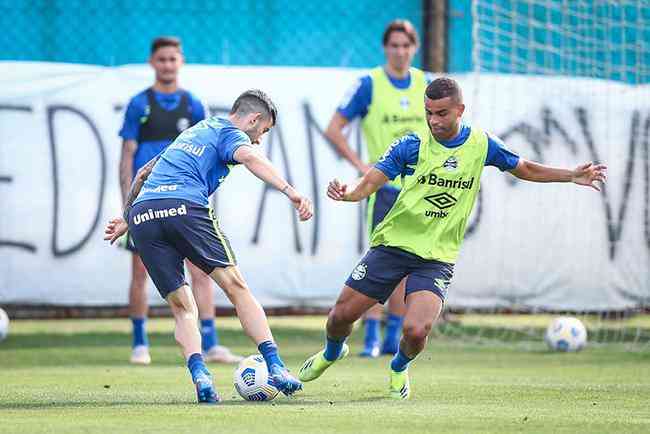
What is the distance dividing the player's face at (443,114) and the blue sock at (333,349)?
4.42 ft

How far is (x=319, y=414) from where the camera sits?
663 centimetres

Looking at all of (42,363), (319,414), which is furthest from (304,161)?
(319,414)

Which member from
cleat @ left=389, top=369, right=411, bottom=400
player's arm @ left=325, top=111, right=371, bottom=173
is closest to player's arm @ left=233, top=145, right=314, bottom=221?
cleat @ left=389, top=369, right=411, bottom=400

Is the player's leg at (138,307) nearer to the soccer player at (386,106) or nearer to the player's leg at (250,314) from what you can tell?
the soccer player at (386,106)

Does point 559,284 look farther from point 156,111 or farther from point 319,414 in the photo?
point 319,414

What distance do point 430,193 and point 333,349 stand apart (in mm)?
1087

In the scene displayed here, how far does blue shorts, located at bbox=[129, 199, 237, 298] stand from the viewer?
7344 millimetres

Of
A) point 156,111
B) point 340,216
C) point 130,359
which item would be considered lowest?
point 130,359

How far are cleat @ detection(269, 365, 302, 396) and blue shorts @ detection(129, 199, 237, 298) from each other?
2.05 ft

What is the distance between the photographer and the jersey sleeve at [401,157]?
8.00 metres

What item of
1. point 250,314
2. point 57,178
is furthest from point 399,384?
point 57,178

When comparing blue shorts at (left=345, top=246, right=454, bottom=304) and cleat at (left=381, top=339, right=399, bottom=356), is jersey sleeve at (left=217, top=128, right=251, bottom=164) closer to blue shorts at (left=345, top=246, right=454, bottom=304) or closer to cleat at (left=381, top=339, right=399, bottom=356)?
blue shorts at (left=345, top=246, right=454, bottom=304)

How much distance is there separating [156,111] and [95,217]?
2.43 metres

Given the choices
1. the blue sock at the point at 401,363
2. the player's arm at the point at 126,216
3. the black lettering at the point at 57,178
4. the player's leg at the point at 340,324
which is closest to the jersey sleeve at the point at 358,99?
the black lettering at the point at 57,178
